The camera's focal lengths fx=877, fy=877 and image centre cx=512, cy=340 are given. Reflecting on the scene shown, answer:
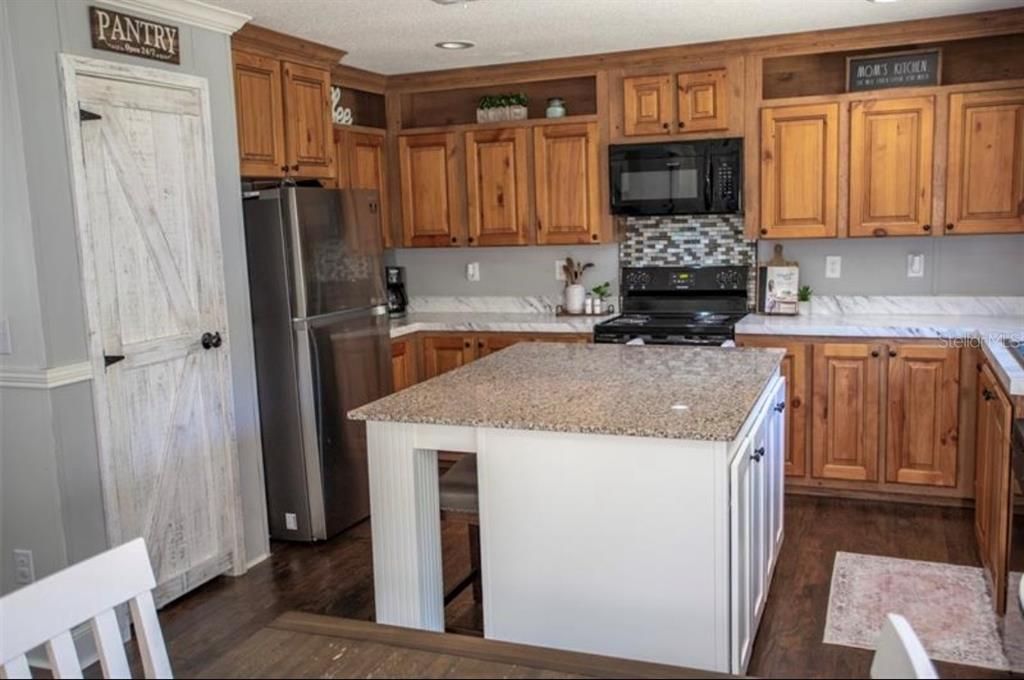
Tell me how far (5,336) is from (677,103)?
130 inches

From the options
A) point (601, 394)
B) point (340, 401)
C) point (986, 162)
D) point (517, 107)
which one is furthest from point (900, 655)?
point (517, 107)

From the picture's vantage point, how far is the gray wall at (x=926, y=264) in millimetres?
4383

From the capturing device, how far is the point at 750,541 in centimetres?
255

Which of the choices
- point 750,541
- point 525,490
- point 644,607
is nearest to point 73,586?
point 525,490

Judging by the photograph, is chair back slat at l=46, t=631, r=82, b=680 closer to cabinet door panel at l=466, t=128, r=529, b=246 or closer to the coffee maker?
cabinet door panel at l=466, t=128, r=529, b=246

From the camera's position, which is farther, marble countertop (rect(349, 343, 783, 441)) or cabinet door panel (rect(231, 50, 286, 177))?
cabinet door panel (rect(231, 50, 286, 177))

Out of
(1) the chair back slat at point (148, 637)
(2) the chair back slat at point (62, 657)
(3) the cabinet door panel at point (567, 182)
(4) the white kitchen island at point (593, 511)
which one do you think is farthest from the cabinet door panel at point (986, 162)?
(2) the chair back slat at point (62, 657)

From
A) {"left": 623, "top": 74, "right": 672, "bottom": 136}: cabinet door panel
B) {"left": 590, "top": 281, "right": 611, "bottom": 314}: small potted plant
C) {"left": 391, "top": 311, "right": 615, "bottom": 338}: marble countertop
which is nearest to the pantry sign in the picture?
{"left": 623, "top": 74, "right": 672, "bottom": 136}: cabinet door panel

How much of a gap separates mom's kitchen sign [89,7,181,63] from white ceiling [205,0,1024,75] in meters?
0.26

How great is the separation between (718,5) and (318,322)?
2175mm

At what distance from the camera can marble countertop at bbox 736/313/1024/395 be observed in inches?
154

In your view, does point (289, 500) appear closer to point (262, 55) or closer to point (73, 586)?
point (262, 55)

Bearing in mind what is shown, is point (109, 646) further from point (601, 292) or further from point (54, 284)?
point (601, 292)

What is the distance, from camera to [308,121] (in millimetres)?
4250
